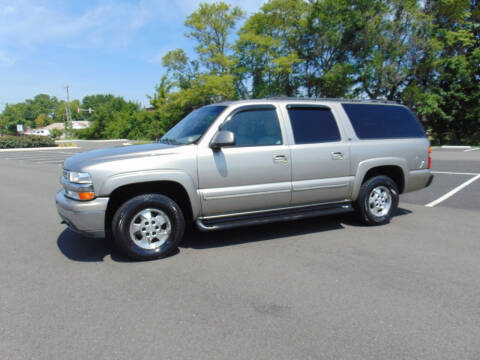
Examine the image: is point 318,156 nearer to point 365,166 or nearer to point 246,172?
point 365,166

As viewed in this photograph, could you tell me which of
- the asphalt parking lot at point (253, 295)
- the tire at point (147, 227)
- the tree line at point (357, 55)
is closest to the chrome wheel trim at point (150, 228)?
the tire at point (147, 227)

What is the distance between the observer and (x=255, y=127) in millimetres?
4891

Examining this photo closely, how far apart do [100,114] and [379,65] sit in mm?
47767

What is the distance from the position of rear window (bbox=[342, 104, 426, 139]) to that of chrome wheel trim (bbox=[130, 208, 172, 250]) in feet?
10.6

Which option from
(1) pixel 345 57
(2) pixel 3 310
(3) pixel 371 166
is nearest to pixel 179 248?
(2) pixel 3 310

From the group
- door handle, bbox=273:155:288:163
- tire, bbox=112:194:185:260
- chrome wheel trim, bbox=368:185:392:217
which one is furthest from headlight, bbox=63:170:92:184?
chrome wheel trim, bbox=368:185:392:217

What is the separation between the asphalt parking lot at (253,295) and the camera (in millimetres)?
2633

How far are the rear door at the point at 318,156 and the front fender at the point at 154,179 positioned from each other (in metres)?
1.43

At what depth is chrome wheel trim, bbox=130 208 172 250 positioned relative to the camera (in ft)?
14.1

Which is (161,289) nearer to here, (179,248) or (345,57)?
(179,248)

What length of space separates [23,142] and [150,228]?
37.0 m

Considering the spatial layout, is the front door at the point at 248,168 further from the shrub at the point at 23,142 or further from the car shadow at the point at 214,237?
the shrub at the point at 23,142

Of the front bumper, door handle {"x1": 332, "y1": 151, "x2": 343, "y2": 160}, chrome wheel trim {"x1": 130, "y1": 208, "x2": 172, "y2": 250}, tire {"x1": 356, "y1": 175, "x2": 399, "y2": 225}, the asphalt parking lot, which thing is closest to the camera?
the asphalt parking lot

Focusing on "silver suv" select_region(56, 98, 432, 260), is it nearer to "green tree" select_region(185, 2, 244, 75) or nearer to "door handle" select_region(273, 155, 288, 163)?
"door handle" select_region(273, 155, 288, 163)
